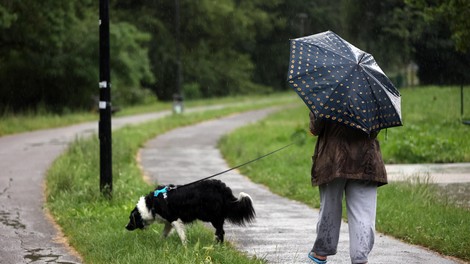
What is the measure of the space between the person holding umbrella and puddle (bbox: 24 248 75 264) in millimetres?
3144

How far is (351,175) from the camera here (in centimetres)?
607

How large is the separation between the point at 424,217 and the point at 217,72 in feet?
197

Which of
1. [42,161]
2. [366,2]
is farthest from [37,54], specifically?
[42,161]

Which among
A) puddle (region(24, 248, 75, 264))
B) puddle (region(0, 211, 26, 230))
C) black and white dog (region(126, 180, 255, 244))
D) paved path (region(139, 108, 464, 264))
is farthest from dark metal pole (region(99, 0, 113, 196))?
black and white dog (region(126, 180, 255, 244))

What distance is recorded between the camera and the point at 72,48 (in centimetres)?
3794

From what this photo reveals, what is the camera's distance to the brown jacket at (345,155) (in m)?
6.09

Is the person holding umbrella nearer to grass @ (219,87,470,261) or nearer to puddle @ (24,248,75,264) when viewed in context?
grass @ (219,87,470,261)

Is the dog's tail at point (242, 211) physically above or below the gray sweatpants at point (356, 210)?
below

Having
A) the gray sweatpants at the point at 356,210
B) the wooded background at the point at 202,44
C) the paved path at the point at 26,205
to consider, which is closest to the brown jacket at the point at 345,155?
the gray sweatpants at the point at 356,210

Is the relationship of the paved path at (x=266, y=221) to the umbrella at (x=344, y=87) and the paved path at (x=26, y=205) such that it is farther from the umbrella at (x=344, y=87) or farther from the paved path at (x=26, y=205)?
the paved path at (x=26, y=205)

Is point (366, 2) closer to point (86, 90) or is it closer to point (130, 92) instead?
point (86, 90)

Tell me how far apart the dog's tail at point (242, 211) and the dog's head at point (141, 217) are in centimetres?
88

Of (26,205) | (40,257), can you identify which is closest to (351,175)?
(40,257)

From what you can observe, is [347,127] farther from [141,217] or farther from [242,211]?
[141,217]
